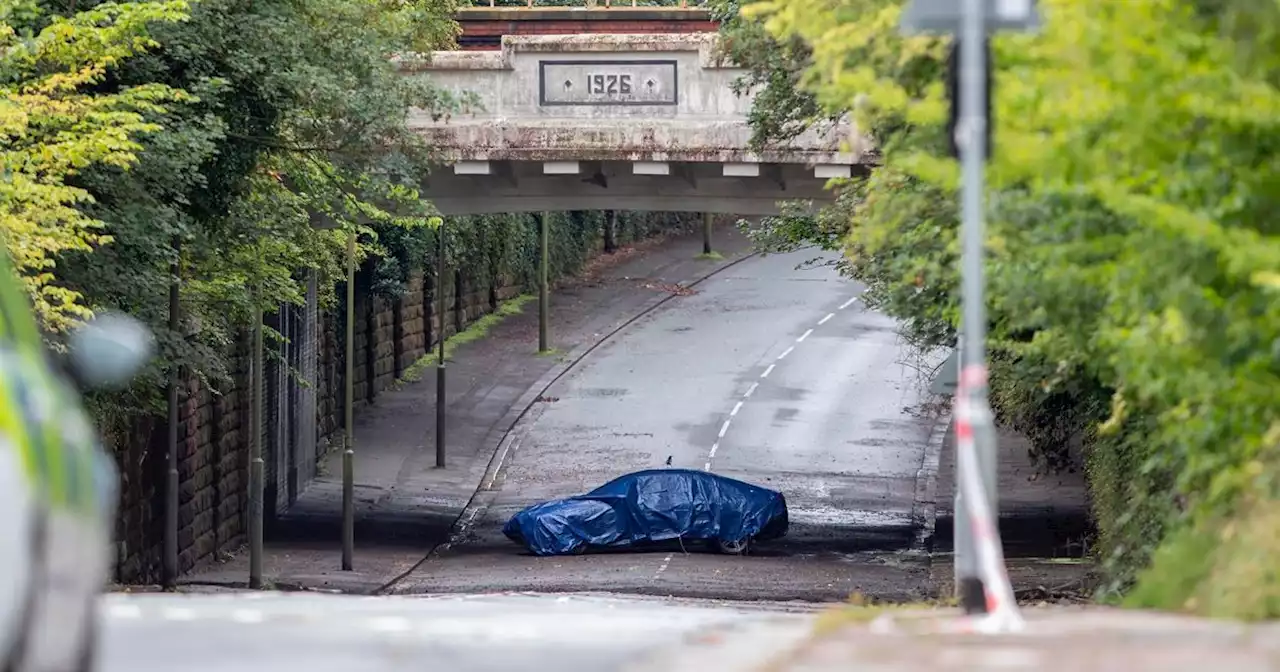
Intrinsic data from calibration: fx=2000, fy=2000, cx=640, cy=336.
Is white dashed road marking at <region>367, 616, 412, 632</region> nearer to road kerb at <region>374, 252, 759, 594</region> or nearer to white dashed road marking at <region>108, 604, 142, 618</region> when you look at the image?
white dashed road marking at <region>108, 604, 142, 618</region>

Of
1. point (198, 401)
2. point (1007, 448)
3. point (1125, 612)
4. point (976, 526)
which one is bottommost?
point (1007, 448)

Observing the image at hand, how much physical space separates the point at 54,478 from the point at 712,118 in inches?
820

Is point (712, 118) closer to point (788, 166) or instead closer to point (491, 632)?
point (788, 166)

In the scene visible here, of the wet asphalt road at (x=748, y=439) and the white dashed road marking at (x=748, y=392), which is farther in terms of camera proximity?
the white dashed road marking at (x=748, y=392)

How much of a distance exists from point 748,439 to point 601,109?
45.5 ft

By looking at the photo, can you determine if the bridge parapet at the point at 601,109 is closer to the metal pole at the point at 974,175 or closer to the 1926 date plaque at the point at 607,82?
the 1926 date plaque at the point at 607,82

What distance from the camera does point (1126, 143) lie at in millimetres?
10016

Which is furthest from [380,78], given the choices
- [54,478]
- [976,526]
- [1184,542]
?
[54,478]

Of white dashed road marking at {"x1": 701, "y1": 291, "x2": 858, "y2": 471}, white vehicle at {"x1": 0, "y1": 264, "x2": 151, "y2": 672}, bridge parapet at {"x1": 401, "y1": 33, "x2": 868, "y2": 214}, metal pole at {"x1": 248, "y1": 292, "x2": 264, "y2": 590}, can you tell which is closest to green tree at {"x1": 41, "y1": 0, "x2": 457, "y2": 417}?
metal pole at {"x1": 248, "y1": 292, "x2": 264, "y2": 590}

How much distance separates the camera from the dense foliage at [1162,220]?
31.0 ft

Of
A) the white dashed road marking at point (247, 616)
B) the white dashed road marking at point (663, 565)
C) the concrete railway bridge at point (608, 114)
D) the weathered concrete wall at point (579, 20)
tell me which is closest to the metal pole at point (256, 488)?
the concrete railway bridge at point (608, 114)

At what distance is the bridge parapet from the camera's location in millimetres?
26078

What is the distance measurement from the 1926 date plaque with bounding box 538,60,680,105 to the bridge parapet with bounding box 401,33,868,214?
0.04ft

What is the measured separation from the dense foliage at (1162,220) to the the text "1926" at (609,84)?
13703mm
